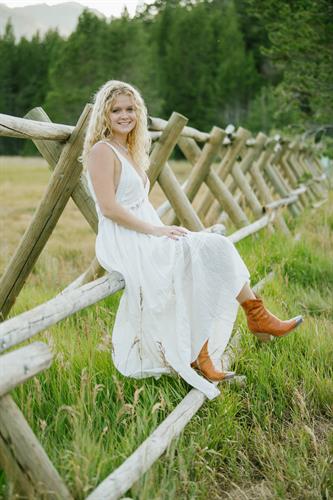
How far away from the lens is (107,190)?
9.65 feet

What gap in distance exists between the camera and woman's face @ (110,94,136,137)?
3.12 metres

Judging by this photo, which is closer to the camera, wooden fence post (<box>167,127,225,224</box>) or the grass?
the grass

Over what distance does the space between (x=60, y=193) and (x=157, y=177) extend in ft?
3.84

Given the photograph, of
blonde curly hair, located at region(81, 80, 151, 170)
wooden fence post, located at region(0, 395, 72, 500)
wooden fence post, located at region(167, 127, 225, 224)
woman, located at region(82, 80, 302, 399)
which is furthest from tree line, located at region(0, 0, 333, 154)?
wooden fence post, located at region(0, 395, 72, 500)

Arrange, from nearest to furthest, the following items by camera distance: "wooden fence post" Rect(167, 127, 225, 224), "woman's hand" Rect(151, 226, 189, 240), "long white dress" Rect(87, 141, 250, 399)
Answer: "long white dress" Rect(87, 141, 250, 399) < "woman's hand" Rect(151, 226, 189, 240) < "wooden fence post" Rect(167, 127, 225, 224)

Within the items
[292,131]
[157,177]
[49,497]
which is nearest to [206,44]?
[292,131]

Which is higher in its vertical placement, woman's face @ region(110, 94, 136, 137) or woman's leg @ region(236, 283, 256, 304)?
woman's face @ region(110, 94, 136, 137)

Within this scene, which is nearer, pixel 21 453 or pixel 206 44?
pixel 21 453

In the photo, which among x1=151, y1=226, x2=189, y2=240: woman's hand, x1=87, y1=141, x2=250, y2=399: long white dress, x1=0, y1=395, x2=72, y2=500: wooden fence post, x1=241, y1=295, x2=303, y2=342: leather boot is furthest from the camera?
x1=241, y1=295, x2=303, y2=342: leather boot

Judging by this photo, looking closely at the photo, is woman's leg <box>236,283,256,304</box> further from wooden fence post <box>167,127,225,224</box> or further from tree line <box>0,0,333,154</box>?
tree line <box>0,0,333,154</box>

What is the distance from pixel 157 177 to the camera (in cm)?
427

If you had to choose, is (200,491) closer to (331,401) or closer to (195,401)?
(195,401)

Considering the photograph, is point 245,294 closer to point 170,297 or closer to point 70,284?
point 170,297

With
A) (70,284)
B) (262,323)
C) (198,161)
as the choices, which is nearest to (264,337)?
(262,323)
